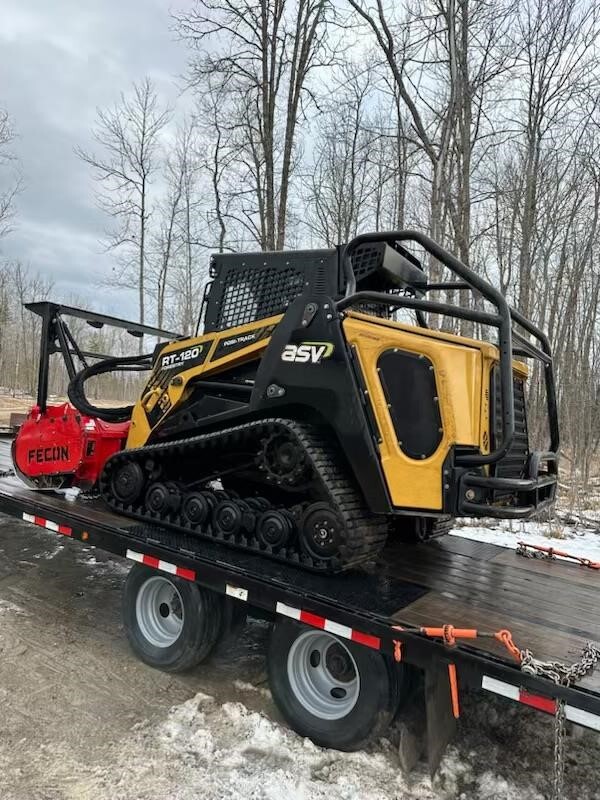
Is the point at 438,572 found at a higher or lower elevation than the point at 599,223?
lower

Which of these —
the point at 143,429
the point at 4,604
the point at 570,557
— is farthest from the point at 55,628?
the point at 570,557

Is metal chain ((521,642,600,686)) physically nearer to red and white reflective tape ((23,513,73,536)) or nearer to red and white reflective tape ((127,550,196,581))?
red and white reflective tape ((127,550,196,581))

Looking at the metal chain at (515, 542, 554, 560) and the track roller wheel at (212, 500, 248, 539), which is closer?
the track roller wheel at (212, 500, 248, 539)

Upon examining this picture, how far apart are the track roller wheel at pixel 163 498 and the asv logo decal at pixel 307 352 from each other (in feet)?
4.46

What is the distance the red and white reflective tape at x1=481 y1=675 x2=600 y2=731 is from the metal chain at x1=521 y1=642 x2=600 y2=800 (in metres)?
0.03

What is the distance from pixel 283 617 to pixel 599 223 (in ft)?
50.3

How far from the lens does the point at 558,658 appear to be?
108 inches

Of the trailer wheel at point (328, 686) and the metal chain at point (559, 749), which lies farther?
the trailer wheel at point (328, 686)

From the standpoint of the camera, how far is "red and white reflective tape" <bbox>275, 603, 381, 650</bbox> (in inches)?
119

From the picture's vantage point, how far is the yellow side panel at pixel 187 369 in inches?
165

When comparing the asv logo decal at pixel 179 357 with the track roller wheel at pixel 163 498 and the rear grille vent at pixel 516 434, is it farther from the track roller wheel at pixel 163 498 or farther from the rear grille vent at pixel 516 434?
the rear grille vent at pixel 516 434

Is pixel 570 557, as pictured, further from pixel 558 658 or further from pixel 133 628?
pixel 133 628

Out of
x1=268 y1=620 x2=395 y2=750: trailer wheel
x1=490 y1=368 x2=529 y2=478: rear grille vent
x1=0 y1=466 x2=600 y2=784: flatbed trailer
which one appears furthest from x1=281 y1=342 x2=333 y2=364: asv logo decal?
x1=268 y1=620 x2=395 y2=750: trailer wheel

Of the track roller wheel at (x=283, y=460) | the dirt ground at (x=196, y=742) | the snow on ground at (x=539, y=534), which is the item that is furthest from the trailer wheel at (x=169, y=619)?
the snow on ground at (x=539, y=534)
